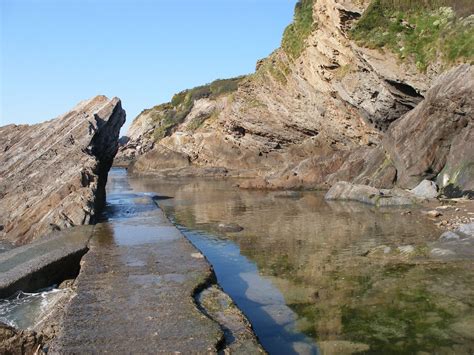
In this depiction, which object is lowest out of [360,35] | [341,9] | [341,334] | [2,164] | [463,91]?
[341,334]

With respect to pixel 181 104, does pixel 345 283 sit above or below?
below

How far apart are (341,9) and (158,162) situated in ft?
118

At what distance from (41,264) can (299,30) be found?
32.0 meters

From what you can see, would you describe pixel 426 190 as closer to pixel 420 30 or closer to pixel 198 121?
pixel 420 30

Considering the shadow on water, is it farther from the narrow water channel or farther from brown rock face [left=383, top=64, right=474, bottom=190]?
brown rock face [left=383, top=64, right=474, bottom=190]

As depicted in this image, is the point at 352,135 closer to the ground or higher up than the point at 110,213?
higher up

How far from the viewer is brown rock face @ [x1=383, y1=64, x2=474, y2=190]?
20703 mm

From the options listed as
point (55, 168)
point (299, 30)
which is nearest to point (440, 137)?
point (55, 168)

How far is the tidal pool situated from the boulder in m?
3.22

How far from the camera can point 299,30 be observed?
38.5 metres

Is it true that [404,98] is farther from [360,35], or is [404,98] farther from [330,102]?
[330,102]

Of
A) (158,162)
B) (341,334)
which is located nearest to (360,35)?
(341,334)

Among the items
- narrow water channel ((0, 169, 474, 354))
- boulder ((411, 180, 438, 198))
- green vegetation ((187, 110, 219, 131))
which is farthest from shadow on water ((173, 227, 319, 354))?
green vegetation ((187, 110, 219, 131))

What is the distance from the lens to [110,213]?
18.9m
